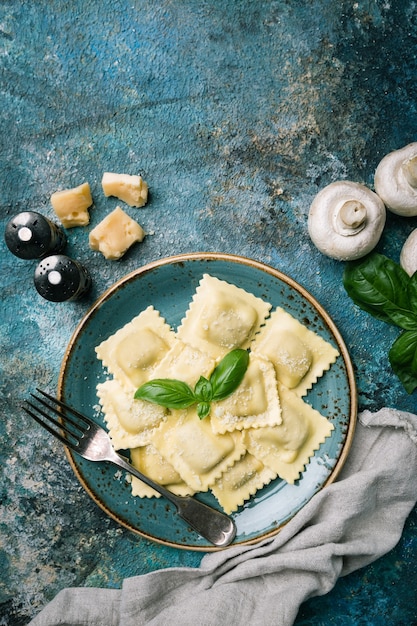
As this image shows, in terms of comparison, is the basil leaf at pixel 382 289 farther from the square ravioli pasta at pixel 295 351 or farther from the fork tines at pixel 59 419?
the fork tines at pixel 59 419

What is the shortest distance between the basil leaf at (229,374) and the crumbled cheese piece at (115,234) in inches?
32.1

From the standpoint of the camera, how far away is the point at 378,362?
10.8 feet

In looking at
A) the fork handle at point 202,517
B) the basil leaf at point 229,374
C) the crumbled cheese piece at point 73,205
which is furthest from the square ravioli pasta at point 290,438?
the crumbled cheese piece at point 73,205

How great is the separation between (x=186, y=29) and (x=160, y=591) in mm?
3034

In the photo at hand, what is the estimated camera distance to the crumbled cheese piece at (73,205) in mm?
3273

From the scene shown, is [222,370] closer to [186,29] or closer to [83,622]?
[83,622]

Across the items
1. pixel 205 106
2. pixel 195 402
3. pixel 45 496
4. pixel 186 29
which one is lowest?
pixel 45 496

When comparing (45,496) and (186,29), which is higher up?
(186,29)

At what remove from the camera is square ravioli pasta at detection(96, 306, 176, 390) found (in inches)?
127

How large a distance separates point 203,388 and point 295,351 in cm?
52

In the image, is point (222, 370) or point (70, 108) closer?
point (222, 370)

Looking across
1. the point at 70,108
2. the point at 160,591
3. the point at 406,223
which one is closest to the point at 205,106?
the point at 70,108

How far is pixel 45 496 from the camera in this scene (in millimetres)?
3428

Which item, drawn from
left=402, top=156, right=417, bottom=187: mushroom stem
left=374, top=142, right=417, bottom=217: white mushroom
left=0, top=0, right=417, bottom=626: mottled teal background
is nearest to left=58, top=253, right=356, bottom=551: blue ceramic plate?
left=0, top=0, right=417, bottom=626: mottled teal background
